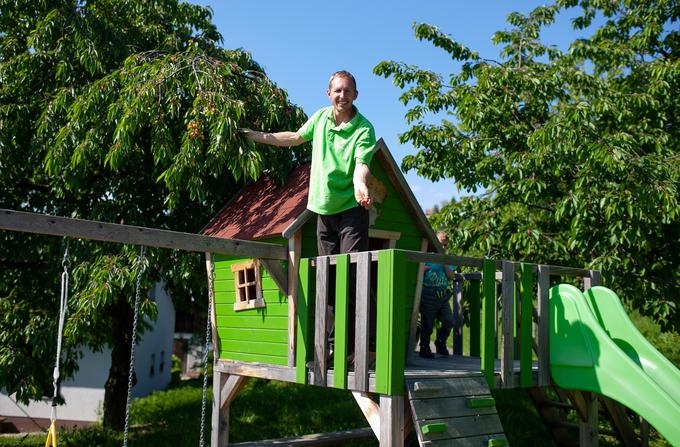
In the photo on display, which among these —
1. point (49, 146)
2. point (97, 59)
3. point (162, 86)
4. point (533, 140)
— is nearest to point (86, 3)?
point (97, 59)

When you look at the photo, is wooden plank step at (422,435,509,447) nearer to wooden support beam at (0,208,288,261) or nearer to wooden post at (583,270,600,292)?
wooden support beam at (0,208,288,261)

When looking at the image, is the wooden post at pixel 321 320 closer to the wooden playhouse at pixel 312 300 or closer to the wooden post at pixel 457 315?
the wooden playhouse at pixel 312 300

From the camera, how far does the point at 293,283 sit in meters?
5.45

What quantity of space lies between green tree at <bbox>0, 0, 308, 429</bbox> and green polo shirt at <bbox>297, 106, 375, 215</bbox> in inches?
53.9

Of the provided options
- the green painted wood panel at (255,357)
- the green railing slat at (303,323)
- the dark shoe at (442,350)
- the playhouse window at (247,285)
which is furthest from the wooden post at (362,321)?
the dark shoe at (442,350)

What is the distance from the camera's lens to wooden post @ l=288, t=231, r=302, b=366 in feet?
17.9

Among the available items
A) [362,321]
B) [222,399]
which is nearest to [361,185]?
[362,321]

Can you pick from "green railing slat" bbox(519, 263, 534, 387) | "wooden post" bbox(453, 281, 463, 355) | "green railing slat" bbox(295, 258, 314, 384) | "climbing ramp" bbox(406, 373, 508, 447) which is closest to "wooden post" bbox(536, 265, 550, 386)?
"green railing slat" bbox(519, 263, 534, 387)

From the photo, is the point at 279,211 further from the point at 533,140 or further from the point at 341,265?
the point at 533,140

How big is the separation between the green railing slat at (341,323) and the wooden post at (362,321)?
0.42 ft

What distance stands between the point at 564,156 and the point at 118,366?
796 cm

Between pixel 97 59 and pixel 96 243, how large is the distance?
2.37 metres

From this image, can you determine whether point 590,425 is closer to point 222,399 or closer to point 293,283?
point 293,283

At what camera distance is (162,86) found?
7.29m
